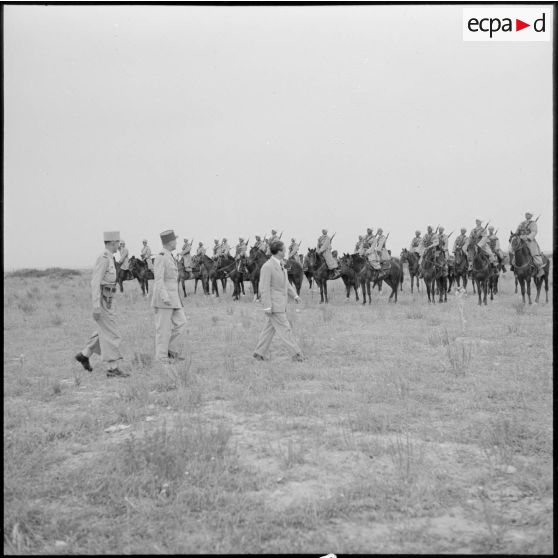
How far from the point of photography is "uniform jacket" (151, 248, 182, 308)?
814 cm

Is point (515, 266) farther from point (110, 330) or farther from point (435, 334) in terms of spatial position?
point (110, 330)

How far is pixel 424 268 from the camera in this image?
1936 cm

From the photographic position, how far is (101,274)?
25.8 feet

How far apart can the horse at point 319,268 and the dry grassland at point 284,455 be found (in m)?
10.6

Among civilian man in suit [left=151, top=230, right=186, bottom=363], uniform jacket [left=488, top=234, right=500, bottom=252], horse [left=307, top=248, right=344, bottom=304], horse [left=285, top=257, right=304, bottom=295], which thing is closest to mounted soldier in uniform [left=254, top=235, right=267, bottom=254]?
horse [left=285, top=257, right=304, bottom=295]

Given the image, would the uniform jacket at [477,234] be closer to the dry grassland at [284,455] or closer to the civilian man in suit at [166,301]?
the dry grassland at [284,455]

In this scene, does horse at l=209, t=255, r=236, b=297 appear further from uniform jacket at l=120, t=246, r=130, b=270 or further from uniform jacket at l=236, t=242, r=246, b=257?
uniform jacket at l=120, t=246, r=130, b=270

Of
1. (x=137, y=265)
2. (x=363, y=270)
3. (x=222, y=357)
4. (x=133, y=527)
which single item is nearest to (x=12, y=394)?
(x=222, y=357)

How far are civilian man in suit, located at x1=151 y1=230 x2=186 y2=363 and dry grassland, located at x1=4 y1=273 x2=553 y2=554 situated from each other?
402mm

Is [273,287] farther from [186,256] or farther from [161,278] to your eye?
[186,256]

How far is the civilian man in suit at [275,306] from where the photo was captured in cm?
885

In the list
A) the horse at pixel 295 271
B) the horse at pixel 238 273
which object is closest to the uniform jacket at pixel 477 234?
the horse at pixel 295 271

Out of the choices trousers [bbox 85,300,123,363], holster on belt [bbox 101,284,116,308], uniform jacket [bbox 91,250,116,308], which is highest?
uniform jacket [bbox 91,250,116,308]

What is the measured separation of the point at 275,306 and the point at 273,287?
0.33 metres
